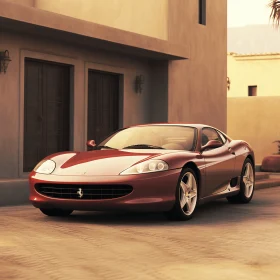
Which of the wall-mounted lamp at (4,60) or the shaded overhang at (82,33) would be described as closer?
the shaded overhang at (82,33)

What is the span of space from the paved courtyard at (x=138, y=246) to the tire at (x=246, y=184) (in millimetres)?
1169

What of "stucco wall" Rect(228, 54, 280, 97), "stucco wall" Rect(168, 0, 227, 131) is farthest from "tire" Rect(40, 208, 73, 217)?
"stucco wall" Rect(228, 54, 280, 97)

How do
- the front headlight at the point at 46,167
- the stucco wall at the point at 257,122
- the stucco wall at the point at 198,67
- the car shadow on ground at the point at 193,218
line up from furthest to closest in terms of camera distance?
1. the stucco wall at the point at 257,122
2. the stucco wall at the point at 198,67
3. the front headlight at the point at 46,167
4. the car shadow on ground at the point at 193,218

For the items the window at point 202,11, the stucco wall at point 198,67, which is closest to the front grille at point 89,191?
the stucco wall at point 198,67

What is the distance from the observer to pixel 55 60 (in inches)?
585

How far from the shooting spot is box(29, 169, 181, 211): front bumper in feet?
28.2

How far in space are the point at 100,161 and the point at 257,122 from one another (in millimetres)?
19363

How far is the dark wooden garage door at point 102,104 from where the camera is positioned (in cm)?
1616

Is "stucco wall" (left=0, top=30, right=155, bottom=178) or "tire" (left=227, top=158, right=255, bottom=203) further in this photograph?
"stucco wall" (left=0, top=30, right=155, bottom=178)

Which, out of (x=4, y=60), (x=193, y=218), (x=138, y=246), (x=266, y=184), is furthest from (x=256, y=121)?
(x=138, y=246)

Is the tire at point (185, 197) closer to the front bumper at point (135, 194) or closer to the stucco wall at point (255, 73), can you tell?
the front bumper at point (135, 194)

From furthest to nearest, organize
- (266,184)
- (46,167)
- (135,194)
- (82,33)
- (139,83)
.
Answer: (139,83) → (266,184) → (82,33) → (46,167) → (135,194)

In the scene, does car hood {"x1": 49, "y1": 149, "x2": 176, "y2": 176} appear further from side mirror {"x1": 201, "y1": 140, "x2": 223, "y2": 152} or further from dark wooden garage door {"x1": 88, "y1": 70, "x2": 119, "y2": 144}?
dark wooden garage door {"x1": 88, "y1": 70, "x2": 119, "y2": 144}

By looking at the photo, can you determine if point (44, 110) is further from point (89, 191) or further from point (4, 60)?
point (89, 191)
